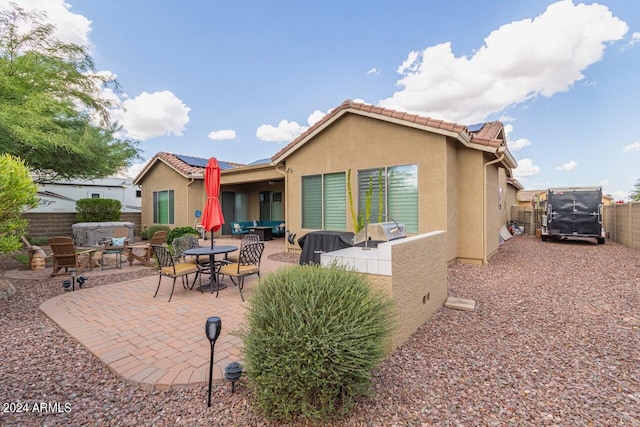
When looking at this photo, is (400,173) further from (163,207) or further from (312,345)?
(163,207)

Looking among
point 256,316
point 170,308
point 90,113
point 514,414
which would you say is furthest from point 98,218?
point 514,414

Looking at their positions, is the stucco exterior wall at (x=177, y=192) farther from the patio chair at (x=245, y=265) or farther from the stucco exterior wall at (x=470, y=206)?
the stucco exterior wall at (x=470, y=206)

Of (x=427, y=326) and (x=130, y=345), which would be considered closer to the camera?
(x=130, y=345)

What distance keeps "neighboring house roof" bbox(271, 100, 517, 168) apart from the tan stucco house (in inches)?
1.0

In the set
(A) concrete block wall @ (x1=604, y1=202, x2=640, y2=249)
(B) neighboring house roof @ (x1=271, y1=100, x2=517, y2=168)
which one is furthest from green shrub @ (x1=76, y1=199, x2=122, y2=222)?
(A) concrete block wall @ (x1=604, y1=202, x2=640, y2=249)

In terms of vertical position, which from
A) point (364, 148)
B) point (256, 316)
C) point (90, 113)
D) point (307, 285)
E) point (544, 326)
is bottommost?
point (544, 326)

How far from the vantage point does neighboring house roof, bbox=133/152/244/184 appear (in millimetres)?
14671

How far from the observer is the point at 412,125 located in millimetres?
7492

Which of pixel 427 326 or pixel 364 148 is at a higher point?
pixel 364 148

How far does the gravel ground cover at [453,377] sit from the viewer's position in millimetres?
2225

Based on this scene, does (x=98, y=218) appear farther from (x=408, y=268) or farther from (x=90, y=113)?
(x=408, y=268)

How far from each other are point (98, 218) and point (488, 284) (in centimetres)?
1825

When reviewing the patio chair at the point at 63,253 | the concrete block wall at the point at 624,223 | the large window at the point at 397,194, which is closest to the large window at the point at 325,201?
the large window at the point at 397,194

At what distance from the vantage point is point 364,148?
8586mm
